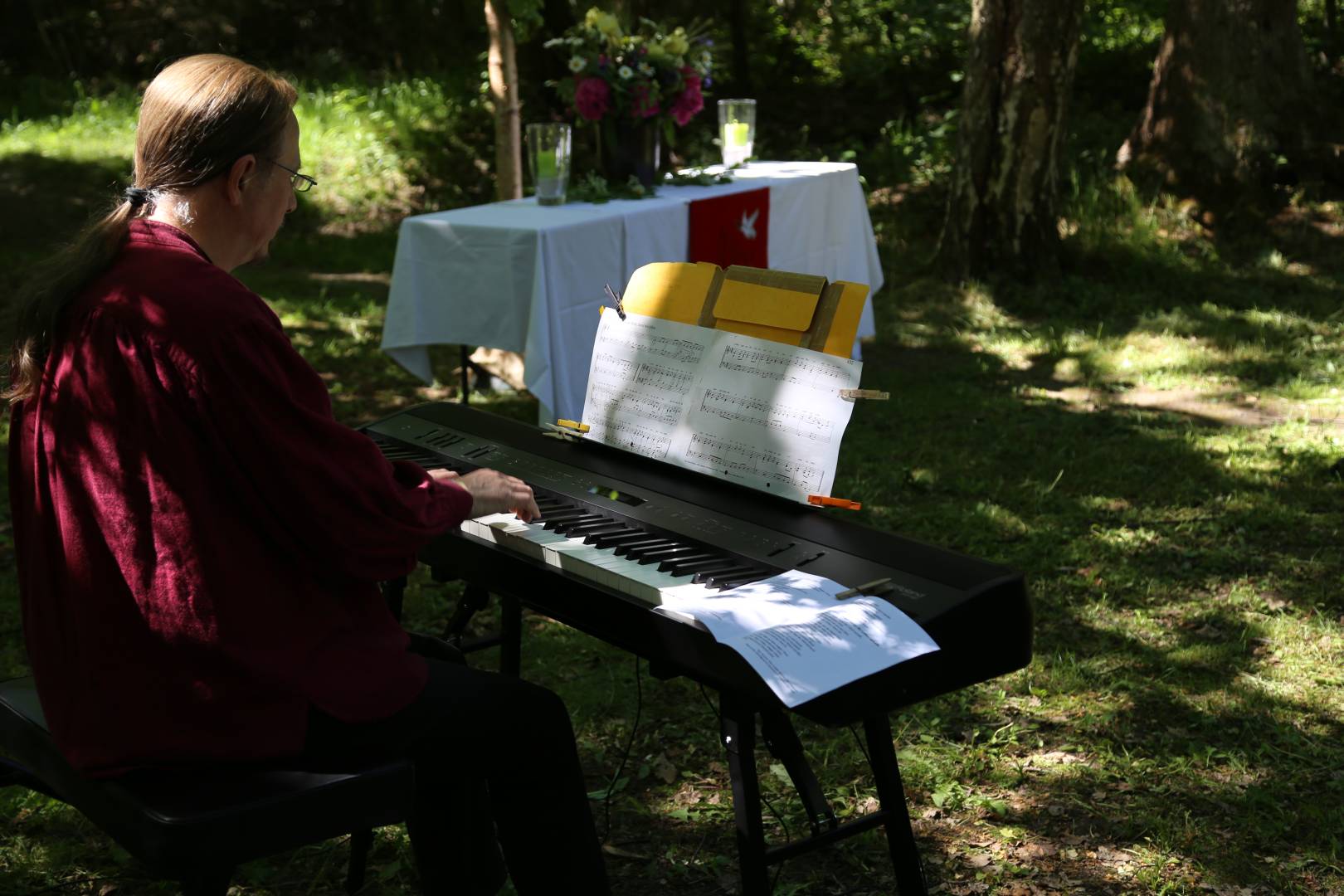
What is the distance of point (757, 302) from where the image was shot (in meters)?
2.45

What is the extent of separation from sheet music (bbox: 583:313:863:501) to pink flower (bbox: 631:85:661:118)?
3.28 meters

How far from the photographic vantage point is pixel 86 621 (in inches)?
72.1

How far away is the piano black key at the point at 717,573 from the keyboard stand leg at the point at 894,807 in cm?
35

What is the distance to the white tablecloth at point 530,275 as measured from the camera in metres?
4.94

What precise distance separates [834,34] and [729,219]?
8.24m

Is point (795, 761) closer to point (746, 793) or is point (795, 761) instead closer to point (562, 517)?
point (746, 793)

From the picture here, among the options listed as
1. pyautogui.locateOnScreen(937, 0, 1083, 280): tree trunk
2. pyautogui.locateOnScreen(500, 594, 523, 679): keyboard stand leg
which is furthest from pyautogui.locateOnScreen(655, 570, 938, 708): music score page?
pyautogui.locateOnScreen(937, 0, 1083, 280): tree trunk

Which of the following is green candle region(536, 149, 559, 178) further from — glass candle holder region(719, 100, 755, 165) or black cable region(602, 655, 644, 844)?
black cable region(602, 655, 644, 844)

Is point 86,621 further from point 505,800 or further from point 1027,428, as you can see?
point 1027,428

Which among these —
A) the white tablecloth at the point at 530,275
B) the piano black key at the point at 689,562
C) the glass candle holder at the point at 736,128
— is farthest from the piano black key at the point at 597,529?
the glass candle holder at the point at 736,128

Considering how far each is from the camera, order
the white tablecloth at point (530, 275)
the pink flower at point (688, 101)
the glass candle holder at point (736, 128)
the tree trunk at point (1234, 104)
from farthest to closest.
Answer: the tree trunk at point (1234, 104), the glass candle holder at point (736, 128), the pink flower at point (688, 101), the white tablecloth at point (530, 275)

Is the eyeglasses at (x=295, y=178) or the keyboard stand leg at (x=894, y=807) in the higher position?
the eyeglasses at (x=295, y=178)

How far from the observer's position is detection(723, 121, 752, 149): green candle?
6699 millimetres

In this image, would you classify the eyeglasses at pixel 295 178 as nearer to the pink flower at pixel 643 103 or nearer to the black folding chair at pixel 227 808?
the black folding chair at pixel 227 808
